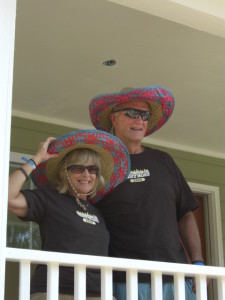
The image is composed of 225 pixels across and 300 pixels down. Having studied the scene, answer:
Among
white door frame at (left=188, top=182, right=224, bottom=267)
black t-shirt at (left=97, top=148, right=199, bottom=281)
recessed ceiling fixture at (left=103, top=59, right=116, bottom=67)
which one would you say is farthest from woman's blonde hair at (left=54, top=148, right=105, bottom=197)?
white door frame at (left=188, top=182, right=224, bottom=267)

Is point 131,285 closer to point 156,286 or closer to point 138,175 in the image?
point 156,286

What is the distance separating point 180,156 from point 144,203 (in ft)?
10.9

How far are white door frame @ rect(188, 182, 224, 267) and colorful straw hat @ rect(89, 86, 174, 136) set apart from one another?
9.29ft

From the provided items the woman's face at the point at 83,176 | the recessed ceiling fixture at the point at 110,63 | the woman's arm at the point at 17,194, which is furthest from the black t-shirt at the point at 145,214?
the recessed ceiling fixture at the point at 110,63

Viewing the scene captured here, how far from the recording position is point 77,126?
21.1 feet

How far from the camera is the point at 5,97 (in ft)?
9.89

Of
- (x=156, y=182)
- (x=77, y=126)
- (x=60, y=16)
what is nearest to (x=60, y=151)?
(x=156, y=182)

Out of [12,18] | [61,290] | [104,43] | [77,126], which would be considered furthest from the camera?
[77,126]

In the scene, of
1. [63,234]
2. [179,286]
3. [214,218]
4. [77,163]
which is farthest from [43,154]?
[214,218]

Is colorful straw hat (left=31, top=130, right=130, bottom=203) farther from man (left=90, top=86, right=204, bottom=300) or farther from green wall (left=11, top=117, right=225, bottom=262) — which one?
green wall (left=11, top=117, right=225, bottom=262)

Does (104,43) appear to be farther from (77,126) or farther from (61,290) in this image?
(61,290)

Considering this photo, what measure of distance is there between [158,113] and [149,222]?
0.89m

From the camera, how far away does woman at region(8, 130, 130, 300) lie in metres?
3.39

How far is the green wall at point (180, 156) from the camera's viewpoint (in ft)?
20.0
